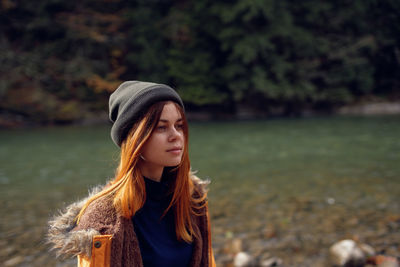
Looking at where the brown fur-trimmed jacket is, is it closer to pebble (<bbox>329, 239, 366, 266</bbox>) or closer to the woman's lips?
the woman's lips

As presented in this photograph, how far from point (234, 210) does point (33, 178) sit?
5.04 metres

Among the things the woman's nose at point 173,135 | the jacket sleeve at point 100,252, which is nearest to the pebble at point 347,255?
the woman's nose at point 173,135

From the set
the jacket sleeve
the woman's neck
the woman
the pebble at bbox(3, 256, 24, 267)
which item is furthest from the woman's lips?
the pebble at bbox(3, 256, 24, 267)

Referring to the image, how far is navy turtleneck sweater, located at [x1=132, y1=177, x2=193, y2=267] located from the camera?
4.87 ft

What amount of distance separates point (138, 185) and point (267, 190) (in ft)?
15.4

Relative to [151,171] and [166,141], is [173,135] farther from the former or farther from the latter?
[151,171]

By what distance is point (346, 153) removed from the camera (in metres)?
8.96

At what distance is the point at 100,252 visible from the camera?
1.30m

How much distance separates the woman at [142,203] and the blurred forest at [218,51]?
20.1 m

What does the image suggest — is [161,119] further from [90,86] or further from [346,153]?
[90,86]

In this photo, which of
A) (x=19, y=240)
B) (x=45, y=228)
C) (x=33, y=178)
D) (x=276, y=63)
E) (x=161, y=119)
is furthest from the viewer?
(x=276, y=63)

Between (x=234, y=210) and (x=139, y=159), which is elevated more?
(x=139, y=159)

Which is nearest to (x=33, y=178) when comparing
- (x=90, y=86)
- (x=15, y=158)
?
(x=15, y=158)

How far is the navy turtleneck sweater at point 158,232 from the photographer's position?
148 centimetres
